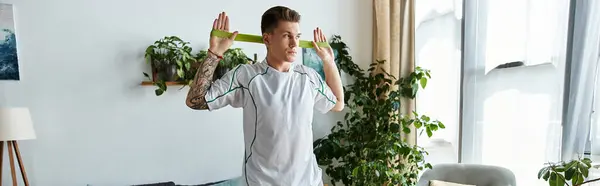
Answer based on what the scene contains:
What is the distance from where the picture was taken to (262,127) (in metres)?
1.10

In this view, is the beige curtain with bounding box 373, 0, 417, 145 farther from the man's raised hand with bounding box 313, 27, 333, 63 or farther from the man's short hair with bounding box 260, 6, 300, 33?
the man's short hair with bounding box 260, 6, 300, 33

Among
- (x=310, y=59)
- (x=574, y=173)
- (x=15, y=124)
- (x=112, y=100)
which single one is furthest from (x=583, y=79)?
(x=15, y=124)

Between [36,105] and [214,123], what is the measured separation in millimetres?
931

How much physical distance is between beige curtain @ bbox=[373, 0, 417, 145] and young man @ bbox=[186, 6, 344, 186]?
169 cm

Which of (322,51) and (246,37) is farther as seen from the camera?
(322,51)

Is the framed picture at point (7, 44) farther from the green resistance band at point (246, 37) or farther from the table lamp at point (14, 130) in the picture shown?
the green resistance band at point (246, 37)

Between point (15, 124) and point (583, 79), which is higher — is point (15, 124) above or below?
below

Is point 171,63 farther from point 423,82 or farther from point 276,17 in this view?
point 423,82

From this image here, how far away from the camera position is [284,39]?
112 cm

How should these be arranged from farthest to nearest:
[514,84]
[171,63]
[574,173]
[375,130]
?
[375,130] < [514,84] < [171,63] < [574,173]

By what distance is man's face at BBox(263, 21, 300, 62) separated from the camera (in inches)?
43.9

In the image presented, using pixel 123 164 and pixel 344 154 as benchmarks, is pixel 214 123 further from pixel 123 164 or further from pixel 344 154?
pixel 344 154

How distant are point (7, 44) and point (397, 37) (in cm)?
231

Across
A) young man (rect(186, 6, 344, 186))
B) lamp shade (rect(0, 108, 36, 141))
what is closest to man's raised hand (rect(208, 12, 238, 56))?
young man (rect(186, 6, 344, 186))
